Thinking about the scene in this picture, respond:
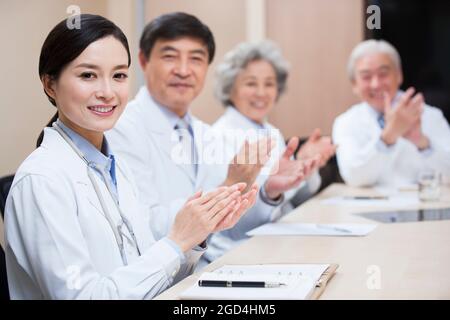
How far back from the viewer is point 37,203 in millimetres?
1187

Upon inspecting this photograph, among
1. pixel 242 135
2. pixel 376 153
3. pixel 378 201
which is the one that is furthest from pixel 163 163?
pixel 376 153

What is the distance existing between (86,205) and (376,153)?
76.2 inches

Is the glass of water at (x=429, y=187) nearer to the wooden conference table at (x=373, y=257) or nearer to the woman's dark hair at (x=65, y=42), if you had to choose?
the wooden conference table at (x=373, y=257)

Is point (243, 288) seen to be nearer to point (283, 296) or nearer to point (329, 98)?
point (283, 296)

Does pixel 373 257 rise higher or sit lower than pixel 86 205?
lower

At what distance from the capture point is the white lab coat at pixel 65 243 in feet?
3.89

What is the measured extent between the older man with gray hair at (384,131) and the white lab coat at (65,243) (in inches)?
71.6

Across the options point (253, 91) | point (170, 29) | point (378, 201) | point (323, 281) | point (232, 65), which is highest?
point (170, 29)

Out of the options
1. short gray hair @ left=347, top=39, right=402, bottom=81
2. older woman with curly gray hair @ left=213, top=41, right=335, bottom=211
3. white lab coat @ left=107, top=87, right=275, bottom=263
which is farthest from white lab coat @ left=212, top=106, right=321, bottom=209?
short gray hair @ left=347, top=39, right=402, bottom=81

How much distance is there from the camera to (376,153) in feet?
9.71

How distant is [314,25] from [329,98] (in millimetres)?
429

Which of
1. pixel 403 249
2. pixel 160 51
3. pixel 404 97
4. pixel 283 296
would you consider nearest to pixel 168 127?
pixel 160 51

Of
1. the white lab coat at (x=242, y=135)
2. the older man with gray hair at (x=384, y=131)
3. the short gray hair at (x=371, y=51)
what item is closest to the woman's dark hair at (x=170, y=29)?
the white lab coat at (x=242, y=135)

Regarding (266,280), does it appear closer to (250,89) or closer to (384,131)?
(250,89)
